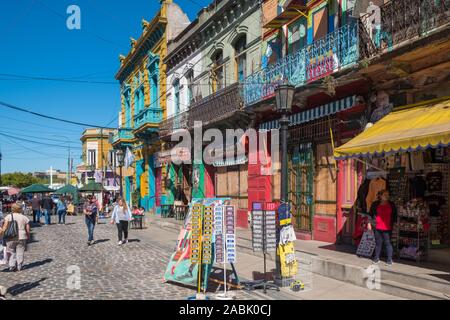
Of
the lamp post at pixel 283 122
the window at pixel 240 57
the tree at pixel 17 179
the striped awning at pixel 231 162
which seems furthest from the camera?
the tree at pixel 17 179

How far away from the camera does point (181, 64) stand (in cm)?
2214

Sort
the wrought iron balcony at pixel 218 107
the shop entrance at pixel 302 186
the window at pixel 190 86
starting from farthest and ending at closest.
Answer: the window at pixel 190 86
the wrought iron balcony at pixel 218 107
the shop entrance at pixel 302 186

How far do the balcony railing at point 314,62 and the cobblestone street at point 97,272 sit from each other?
4.80 m

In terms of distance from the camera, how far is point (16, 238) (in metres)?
9.33

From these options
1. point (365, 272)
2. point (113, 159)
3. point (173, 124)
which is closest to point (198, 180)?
point (173, 124)

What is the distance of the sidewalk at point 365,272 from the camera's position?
21.3 ft

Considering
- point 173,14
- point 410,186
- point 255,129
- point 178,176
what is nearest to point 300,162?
point 255,129

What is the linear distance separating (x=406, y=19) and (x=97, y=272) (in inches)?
322

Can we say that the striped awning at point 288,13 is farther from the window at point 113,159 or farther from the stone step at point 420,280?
the window at point 113,159

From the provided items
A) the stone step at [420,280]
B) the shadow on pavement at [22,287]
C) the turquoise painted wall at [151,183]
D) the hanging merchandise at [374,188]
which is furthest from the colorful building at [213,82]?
the shadow on pavement at [22,287]

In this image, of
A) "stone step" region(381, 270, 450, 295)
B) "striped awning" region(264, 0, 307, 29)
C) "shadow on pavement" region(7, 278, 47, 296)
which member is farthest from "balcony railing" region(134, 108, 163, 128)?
"stone step" region(381, 270, 450, 295)

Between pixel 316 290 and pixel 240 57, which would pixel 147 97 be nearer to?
pixel 240 57

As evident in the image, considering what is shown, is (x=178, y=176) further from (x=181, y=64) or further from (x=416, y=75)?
(x=416, y=75)
